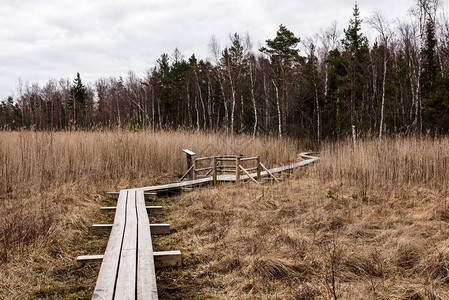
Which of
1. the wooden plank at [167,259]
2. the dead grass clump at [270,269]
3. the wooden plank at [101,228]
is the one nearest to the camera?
the dead grass clump at [270,269]

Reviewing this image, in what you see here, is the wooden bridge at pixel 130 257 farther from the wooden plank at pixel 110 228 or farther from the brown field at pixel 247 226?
the brown field at pixel 247 226

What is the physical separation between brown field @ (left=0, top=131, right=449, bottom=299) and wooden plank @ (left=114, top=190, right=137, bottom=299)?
35 centimetres

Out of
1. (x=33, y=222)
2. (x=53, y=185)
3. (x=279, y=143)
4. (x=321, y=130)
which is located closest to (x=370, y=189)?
(x=33, y=222)

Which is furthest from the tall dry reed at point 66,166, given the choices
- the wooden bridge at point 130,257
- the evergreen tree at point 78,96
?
the evergreen tree at point 78,96

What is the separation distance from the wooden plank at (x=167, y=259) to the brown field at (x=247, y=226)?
0.07 metres

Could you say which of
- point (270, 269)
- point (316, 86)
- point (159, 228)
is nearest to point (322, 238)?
point (270, 269)

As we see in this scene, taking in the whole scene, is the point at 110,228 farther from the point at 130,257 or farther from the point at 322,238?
the point at 322,238

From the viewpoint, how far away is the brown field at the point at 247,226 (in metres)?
2.54

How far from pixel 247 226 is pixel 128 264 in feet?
6.46

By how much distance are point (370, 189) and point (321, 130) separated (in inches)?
606

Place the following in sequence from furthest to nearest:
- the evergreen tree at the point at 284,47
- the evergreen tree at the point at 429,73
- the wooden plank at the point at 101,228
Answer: the evergreen tree at the point at 284,47 → the evergreen tree at the point at 429,73 → the wooden plank at the point at 101,228

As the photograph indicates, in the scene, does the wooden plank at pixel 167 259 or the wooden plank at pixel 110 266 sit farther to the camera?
the wooden plank at pixel 167 259

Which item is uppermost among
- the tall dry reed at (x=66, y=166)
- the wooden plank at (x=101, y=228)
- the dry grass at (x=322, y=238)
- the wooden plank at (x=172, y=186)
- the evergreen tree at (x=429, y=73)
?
the evergreen tree at (x=429, y=73)

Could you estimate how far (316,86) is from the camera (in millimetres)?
20750
